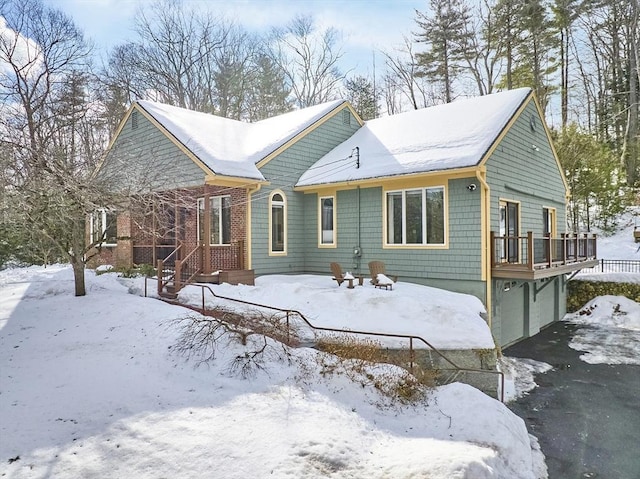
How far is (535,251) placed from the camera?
1334cm

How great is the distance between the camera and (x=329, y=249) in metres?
14.0

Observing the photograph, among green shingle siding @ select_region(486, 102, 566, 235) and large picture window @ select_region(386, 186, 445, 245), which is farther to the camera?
green shingle siding @ select_region(486, 102, 566, 235)

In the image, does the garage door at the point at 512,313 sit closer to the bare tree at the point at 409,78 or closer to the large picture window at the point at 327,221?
the large picture window at the point at 327,221

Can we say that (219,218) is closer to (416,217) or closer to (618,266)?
(416,217)

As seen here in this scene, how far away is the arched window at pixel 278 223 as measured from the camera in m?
13.7

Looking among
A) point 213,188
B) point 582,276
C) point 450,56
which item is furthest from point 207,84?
point 582,276

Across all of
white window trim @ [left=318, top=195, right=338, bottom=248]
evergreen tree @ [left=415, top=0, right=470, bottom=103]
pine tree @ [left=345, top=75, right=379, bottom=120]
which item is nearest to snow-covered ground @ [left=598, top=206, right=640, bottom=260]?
evergreen tree @ [left=415, top=0, right=470, bottom=103]

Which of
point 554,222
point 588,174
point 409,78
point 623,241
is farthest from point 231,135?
point 623,241

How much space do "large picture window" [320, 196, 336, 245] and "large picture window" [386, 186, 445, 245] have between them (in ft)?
7.08

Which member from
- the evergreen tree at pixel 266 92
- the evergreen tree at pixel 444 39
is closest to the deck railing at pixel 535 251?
the evergreen tree at pixel 444 39

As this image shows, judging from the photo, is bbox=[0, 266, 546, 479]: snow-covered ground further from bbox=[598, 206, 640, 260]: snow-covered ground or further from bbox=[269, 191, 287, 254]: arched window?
bbox=[598, 206, 640, 260]: snow-covered ground

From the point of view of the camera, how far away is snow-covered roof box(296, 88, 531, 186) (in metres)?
11.4

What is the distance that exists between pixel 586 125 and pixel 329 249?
28.4m

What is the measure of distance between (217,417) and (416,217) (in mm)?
8340
